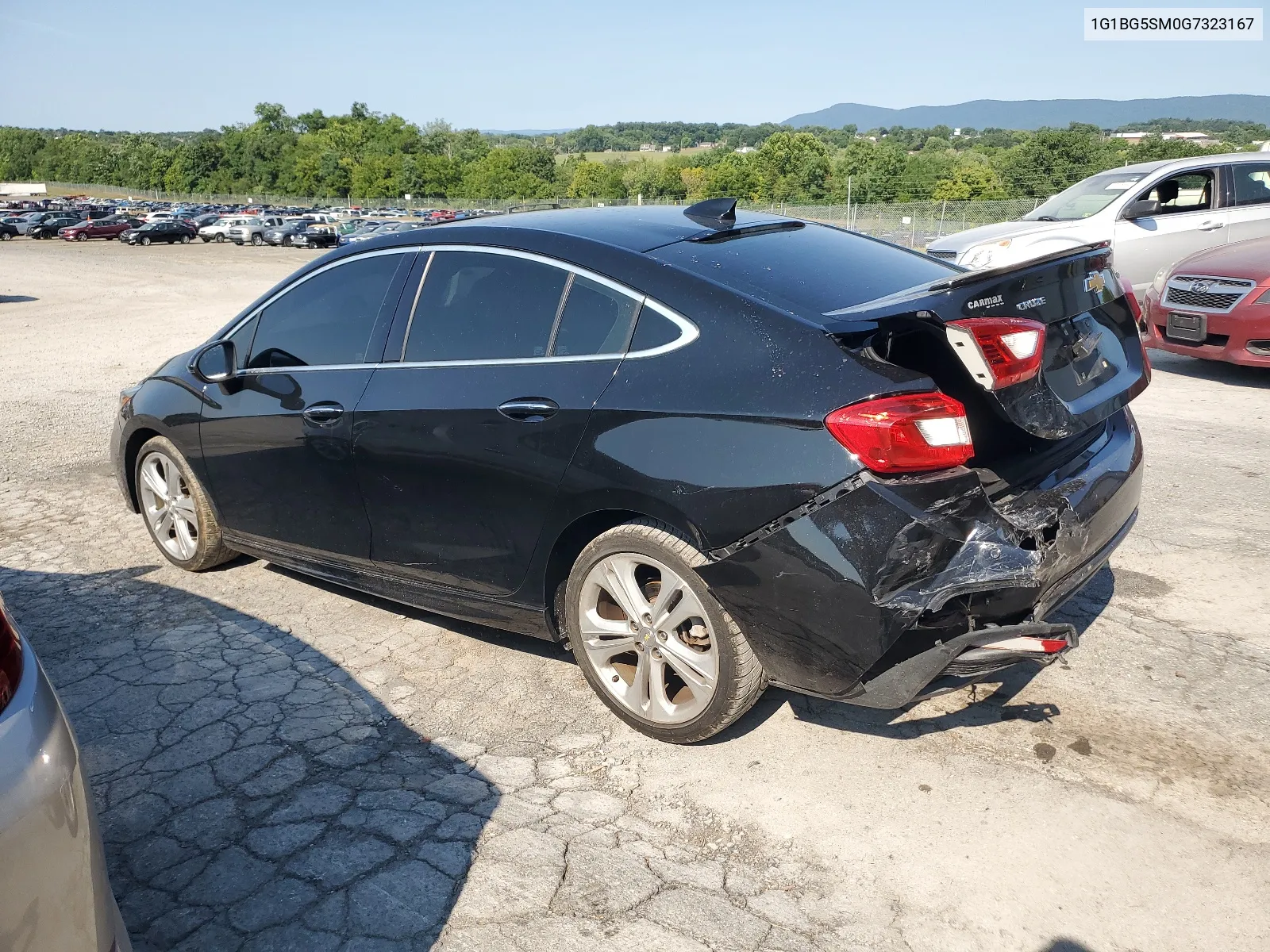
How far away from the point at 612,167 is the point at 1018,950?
97.7 meters

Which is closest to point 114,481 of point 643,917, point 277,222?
point 643,917

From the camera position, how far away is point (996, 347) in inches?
114

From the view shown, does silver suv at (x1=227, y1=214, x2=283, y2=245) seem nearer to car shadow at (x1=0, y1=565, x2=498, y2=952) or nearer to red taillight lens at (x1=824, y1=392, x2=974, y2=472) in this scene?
car shadow at (x1=0, y1=565, x2=498, y2=952)

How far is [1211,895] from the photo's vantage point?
102 inches

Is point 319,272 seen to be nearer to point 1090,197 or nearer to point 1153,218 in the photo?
point 1153,218

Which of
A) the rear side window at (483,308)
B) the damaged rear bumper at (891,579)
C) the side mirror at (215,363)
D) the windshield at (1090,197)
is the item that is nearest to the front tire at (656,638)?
the damaged rear bumper at (891,579)

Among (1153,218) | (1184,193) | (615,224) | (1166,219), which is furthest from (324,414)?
(1184,193)

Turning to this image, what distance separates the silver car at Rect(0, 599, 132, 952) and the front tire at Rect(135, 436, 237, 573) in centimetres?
301

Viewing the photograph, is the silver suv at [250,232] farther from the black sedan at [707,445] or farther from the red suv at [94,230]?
the black sedan at [707,445]

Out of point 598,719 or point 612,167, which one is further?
point 612,167

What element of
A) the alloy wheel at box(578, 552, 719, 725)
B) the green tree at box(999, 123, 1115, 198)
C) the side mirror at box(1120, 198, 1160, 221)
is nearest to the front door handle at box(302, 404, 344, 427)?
the alloy wheel at box(578, 552, 719, 725)

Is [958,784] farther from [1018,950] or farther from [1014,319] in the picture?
[1014,319]

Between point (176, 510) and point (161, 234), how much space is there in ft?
170

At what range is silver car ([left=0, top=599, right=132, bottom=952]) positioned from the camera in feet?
5.70
